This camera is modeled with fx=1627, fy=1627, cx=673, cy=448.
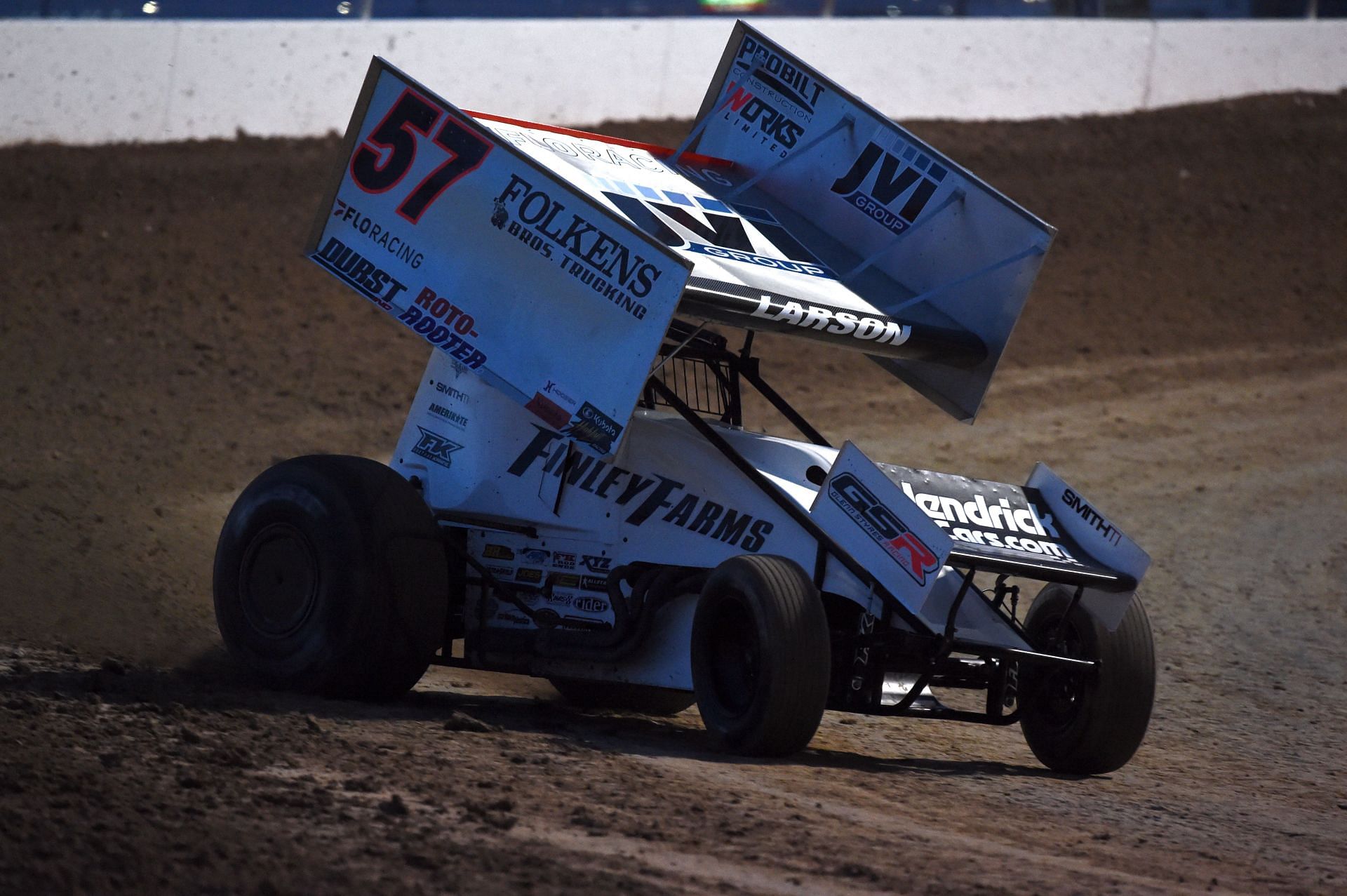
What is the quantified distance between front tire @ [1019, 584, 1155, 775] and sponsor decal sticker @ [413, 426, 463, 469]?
291 cm

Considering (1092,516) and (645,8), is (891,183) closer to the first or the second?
(1092,516)

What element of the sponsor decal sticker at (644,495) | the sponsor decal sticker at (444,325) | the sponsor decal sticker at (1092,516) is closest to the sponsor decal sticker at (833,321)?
the sponsor decal sticker at (644,495)

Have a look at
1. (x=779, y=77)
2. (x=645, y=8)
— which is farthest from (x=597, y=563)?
(x=645, y=8)

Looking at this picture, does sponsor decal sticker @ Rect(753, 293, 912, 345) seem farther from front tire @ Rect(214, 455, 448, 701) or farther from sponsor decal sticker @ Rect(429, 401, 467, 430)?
front tire @ Rect(214, 455, 448, 701)

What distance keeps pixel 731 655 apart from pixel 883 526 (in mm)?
835

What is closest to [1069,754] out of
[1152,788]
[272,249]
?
[1152,788]

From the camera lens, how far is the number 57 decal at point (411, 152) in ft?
24.1

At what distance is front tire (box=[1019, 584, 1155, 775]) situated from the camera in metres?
7.03

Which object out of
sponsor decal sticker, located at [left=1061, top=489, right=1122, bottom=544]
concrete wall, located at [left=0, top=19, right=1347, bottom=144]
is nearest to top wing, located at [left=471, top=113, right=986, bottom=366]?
sponsor decal sticker, located at [left=1061, top=489, right=1122, bottom=544]

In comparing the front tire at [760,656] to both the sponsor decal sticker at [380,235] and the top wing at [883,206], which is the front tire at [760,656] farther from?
the sponsor decal sticker at [380,235]

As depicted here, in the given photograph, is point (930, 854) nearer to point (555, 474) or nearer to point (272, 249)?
point (555, 474)

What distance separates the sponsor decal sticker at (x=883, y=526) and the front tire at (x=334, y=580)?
73.7 inches

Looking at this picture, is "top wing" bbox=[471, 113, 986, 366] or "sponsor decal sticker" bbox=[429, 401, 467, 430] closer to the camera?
"top wing" bbox=[471, 113, 986, 366]

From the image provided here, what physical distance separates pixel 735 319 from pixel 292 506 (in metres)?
2.17
